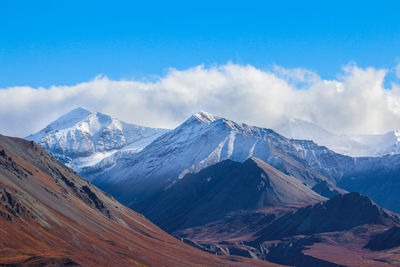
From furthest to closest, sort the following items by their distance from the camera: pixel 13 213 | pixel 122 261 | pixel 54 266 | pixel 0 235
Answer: pixel 122 261 < pixel 13 213 < pixel 0 235 < pixel 54 266

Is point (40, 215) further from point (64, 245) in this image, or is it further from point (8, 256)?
point (8, 256)

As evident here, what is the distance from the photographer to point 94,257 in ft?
616

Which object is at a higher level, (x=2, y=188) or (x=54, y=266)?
(x=2, y=188)

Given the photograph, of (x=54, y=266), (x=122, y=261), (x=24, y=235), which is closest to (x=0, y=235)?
(x=24, y=235)

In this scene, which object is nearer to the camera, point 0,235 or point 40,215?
point 0,235

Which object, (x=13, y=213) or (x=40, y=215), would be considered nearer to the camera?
(x=13, y=213)

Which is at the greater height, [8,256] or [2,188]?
[2,188]

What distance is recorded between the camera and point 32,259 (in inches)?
6122

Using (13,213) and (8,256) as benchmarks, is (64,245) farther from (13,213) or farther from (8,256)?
(8,256)

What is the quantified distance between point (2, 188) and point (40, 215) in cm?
1350

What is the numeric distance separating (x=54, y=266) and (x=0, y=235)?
73.1ft

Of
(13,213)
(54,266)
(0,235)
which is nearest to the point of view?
(54,266)

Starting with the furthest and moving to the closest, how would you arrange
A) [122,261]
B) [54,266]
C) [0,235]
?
[122,261] → [0,235] → [54,266]

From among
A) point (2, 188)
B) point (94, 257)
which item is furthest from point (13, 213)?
point (94, 257)
